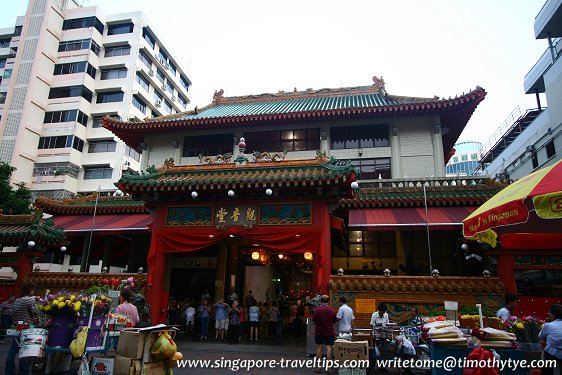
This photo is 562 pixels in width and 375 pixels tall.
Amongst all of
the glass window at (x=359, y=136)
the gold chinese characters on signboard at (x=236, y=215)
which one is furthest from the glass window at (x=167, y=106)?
the gold chinese characters on signboard at (x=236, y=215)

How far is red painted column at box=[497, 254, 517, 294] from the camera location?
10.6m

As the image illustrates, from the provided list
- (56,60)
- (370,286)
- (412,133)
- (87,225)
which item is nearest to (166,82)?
(56,60)

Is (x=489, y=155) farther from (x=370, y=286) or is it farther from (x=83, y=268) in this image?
(x=83, y=268)

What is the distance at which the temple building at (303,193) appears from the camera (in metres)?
12.1

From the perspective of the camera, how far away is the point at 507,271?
35.4ft

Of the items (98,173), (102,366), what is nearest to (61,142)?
(98,173)

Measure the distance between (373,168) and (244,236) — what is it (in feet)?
29.0

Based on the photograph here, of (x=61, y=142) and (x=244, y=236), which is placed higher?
(x=61, y=142)

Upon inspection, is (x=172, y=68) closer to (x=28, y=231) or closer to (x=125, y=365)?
(x=28, y=231)

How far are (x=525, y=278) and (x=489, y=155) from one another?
2804 cm

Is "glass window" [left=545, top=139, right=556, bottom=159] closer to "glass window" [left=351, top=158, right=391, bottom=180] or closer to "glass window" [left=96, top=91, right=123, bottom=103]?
"glass window" [left=351, top=158, right=391, bottom=180]

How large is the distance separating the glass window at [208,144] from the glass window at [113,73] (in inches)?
1029

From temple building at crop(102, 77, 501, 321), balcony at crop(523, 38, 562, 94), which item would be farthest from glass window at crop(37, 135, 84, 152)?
balcony at crop(523, 38, 562, 94)

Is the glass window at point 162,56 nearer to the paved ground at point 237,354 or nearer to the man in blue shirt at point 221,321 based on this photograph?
the man in blue shirt at point 221,321
